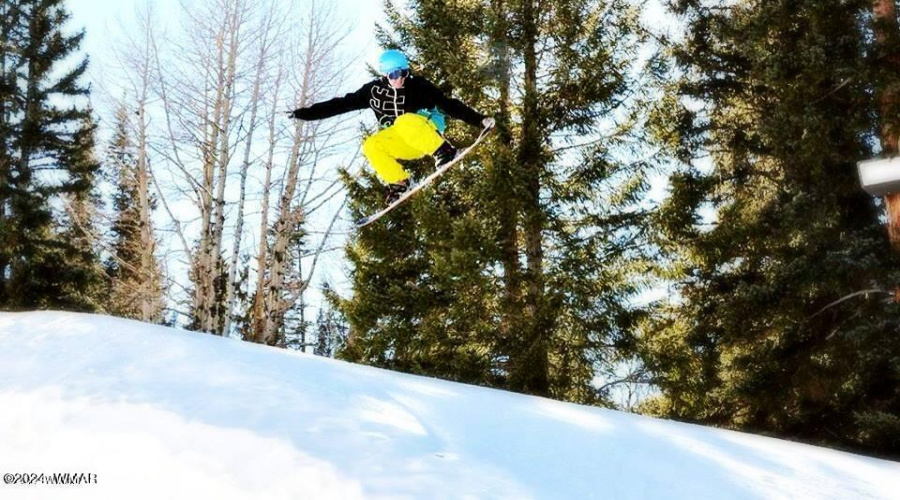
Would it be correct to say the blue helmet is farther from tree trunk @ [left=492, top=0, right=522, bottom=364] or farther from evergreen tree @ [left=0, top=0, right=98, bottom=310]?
evergreen tree @ [left=0, top=0, right=98, bottom=310]

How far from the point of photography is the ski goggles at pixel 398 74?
627 centimetres

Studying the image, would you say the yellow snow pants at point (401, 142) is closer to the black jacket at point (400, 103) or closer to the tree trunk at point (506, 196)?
the black jacket at point (400, 103)

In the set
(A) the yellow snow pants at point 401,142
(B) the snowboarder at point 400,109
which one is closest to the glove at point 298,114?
(B) the snowboarder at point 400,109

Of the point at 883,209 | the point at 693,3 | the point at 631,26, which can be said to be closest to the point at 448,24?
Answer: the point at 631,26

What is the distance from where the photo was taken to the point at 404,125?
6.45 meters

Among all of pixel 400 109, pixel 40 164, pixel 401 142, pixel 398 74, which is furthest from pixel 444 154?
pixel 40 164

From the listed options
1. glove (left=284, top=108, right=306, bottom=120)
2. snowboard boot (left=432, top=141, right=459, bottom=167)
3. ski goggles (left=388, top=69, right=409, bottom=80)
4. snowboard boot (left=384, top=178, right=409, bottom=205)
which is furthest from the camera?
snowboard boot (left=384, top=178, right=409, bottom=205)

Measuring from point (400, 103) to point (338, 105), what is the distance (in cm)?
56

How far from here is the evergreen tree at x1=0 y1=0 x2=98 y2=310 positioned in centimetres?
1346

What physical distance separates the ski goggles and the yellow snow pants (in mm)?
331

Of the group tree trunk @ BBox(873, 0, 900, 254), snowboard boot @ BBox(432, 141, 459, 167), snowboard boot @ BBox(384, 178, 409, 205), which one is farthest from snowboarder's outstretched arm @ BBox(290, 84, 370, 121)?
tree trunk @ BBox(873, 0, 900, 254)

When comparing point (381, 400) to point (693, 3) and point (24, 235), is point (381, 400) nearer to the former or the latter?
point (693, 3)

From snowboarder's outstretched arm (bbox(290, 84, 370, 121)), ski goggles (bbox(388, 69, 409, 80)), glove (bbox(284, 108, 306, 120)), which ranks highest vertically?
ski goggles (bbox(388, 69, 409, 80))

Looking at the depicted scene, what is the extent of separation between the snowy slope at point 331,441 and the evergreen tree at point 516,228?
15.1ft
